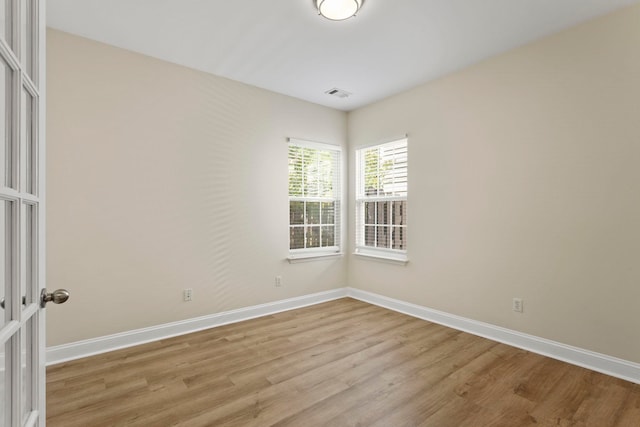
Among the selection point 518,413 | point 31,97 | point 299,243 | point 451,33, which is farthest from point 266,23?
point 518,413

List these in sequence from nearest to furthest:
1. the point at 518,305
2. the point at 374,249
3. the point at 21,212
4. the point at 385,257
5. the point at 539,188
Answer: the point at 21,212 → the point at 539,188 → the point at 518,305 → the point at 385,257 → the point at 374,249

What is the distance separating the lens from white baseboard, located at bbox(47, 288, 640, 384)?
7.93 feet

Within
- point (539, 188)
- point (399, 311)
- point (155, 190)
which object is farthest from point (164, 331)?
point (539, 188)

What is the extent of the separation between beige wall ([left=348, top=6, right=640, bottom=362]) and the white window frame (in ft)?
3.64

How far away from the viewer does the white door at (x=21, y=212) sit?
28.0 inches

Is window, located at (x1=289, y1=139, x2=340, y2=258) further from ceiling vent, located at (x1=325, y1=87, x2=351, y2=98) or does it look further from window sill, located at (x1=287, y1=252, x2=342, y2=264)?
ceiling vent, located at (x1=325, y1=87, x2=351, y2=98)

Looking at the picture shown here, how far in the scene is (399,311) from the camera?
3869mm

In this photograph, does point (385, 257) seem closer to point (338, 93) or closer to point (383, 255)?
point (383, 255)

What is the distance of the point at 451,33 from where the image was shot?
8.61ft

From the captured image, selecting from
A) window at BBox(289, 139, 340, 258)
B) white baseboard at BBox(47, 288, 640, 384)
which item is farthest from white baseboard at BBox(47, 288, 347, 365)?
window at BBox(289, 139, 340, 258)

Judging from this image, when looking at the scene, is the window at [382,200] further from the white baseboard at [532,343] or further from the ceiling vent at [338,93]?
the ceiling vent at [338,93]

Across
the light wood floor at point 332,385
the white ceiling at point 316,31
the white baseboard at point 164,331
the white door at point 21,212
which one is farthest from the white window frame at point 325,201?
the white door at point 21,212

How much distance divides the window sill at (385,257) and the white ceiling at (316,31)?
2112mm

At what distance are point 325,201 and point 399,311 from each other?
1.74 meters
